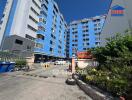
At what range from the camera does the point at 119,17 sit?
71.5 feet

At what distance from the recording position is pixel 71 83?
14.8m

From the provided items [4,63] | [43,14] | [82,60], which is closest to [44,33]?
[43,14]

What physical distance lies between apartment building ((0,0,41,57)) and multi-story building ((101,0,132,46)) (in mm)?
25662

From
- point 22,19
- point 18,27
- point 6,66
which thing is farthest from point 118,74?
point 22,19

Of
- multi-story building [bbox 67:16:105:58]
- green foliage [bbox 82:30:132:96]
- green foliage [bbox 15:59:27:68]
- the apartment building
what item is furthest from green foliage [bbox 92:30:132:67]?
multi-story building [bbox 67:16:105:58]

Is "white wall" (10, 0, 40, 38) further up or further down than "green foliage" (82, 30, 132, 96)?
further up

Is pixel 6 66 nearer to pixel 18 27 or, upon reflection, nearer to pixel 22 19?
pixel 18 27

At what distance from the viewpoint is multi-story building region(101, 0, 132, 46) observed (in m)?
19.3

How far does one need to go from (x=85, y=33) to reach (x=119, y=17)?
67.4 metres

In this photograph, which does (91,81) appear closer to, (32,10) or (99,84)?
(99,84)

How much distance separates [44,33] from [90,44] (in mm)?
38878

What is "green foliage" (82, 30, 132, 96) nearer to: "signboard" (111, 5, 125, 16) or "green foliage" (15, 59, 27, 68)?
"signboard" (111, 5, 125, 16)

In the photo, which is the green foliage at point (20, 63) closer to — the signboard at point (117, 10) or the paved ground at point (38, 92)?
the paved ground at point (38, 92)

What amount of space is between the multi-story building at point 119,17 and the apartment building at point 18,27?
25662mm
